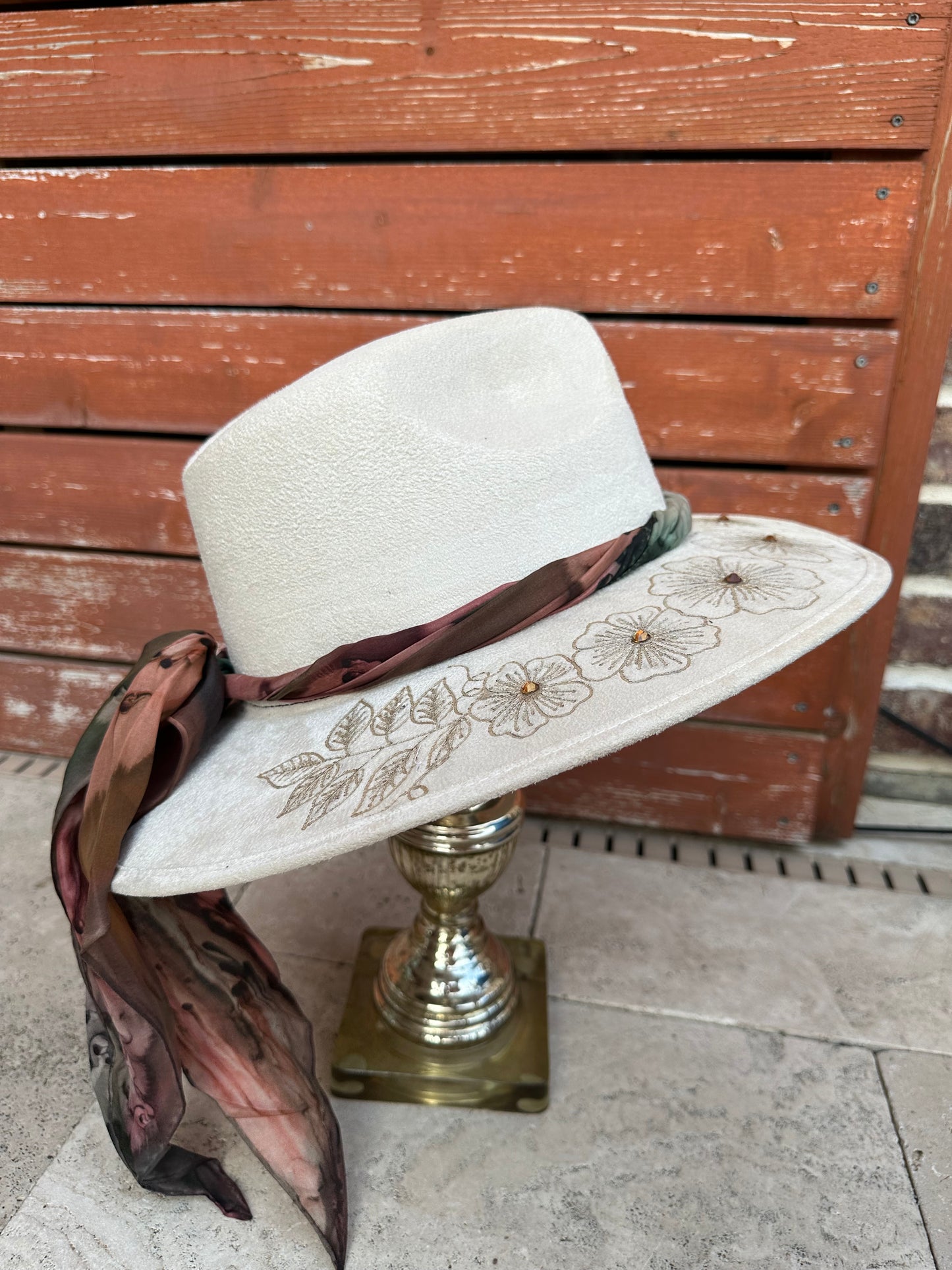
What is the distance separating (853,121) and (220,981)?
1438mm

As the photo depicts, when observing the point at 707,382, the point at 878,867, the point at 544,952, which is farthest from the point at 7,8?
the point at 878,867

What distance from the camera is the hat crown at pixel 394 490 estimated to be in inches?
30.8

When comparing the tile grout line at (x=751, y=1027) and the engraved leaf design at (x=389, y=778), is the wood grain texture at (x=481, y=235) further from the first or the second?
the tile grout line at (x=751, y=1027)

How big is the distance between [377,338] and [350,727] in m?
0.85

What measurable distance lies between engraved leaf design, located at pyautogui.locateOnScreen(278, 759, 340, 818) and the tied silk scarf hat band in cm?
10

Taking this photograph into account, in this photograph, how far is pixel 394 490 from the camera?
2.58 ft

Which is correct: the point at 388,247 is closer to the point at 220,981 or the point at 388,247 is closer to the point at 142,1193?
the point at 220,981

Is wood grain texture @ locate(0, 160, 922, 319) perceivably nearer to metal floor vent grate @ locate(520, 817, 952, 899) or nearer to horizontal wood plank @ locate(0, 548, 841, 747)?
horizontal wood plank @ locate(0, 548, 841, 747)

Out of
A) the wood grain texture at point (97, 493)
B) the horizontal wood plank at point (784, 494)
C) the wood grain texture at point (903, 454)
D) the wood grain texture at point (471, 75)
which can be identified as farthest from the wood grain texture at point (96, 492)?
the wood grain texture at point (903, 454)

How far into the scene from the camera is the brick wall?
1.56 m

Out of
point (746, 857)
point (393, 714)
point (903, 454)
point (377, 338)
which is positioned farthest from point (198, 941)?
point (903, 454)

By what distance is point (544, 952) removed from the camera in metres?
1.32

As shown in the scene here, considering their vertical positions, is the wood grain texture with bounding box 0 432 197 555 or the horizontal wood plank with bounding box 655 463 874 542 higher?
the horizontal wood plank with bounding box 655 463 874 542

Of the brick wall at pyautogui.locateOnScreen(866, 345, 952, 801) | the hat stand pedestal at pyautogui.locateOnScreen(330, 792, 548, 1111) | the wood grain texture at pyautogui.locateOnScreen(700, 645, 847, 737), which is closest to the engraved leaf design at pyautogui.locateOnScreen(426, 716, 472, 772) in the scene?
the hat stand pedestal at pyautogui.locateOnScreen(330, 792, 548, 1111)
